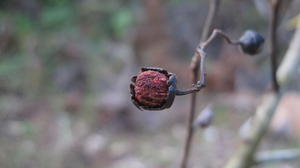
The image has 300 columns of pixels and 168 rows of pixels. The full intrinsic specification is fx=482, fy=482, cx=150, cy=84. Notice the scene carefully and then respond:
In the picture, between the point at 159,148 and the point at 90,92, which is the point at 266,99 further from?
the point at 90,92

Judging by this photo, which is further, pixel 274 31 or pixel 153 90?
pixel 274 31

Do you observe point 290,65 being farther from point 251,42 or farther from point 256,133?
point 251,42

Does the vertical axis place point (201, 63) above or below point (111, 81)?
below

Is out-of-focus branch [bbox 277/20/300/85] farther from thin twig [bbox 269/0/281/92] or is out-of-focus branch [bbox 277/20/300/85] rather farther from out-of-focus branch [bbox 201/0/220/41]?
out-of-focus branch [bbox 201/0/220/41]

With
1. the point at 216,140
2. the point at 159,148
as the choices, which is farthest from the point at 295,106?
the point at 159,148

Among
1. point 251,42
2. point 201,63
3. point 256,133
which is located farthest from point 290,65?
point 201,63

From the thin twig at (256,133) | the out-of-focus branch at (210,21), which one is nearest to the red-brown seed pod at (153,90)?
the out-of-focus branch at (210,21)
